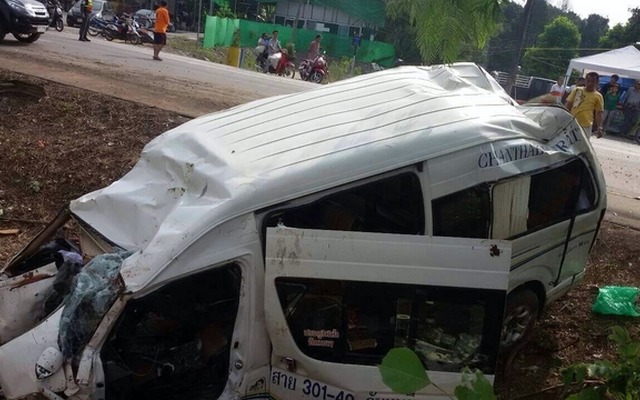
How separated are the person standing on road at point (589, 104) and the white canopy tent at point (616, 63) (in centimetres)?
1263

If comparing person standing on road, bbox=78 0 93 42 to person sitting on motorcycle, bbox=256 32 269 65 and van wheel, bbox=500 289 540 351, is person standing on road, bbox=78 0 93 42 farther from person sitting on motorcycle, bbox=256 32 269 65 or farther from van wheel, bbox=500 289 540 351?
van wheel, bbox=500 289 540 351

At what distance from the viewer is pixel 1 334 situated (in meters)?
3.29

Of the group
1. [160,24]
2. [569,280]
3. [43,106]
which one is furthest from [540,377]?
[160,24]

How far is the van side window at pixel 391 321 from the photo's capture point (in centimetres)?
287

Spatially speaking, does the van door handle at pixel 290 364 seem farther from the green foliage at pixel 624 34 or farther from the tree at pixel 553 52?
the tree at pixel 553 52

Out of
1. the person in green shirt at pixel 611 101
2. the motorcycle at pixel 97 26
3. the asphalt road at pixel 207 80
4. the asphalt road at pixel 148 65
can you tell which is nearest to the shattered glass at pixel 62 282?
the asphalt road at pixel 207 80

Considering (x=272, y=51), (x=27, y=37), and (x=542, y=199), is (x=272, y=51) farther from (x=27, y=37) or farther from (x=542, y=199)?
(x=542, y=199)

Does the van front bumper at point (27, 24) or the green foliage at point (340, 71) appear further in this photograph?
the green foliage at point (340, 71)

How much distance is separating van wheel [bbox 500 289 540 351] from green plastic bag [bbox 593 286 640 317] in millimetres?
1118

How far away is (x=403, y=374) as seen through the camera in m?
1.86

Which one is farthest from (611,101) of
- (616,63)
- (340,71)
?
(340,71)

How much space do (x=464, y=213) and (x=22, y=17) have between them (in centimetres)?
1391

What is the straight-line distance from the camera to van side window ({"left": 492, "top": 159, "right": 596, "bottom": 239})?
3.59 metres

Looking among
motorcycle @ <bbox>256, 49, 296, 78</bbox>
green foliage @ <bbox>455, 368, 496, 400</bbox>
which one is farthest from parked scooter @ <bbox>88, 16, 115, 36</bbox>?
green foliage @ <bbox>455, 368, 496, 400</bbox>
